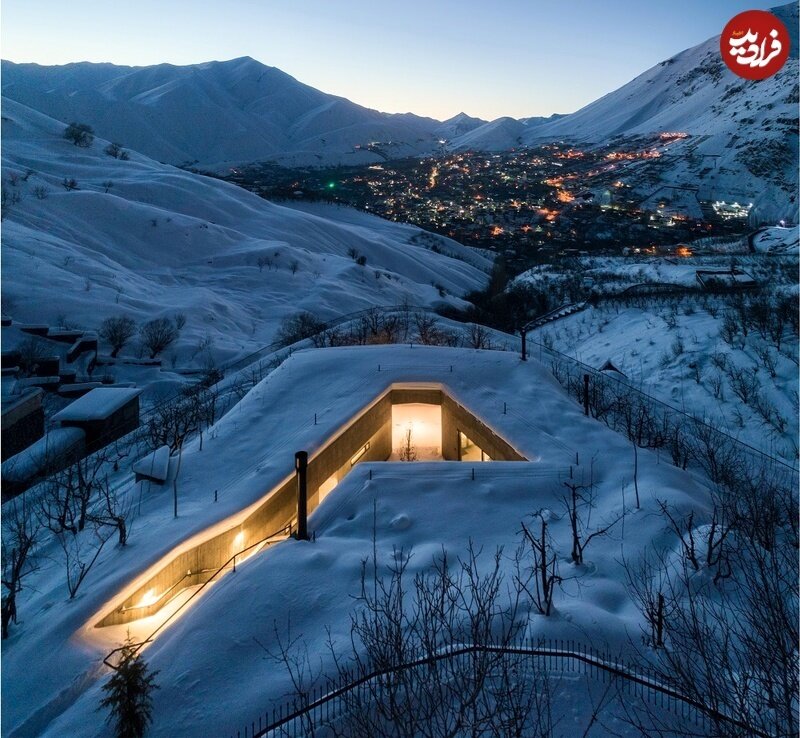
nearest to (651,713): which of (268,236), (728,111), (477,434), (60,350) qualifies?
(477,434)

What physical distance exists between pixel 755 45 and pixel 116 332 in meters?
27.1

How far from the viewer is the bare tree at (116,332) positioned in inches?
933

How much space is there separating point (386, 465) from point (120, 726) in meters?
6.73

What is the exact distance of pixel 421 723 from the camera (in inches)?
202

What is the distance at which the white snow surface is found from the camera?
20.0 feet

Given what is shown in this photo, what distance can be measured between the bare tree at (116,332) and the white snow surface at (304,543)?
495 inches

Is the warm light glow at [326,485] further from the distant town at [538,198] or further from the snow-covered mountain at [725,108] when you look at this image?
the snow-covered mountain at [725,108]

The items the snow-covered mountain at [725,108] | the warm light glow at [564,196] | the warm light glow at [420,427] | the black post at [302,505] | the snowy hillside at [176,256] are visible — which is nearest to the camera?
the black post at [302,505]

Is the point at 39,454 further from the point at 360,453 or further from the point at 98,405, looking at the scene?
the point at 360,453

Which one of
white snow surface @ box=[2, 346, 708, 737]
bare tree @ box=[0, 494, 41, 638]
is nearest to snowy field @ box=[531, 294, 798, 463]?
white snow surface @ box=[2, 346, 708, 737]

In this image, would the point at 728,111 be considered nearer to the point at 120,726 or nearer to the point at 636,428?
the point at 636,428

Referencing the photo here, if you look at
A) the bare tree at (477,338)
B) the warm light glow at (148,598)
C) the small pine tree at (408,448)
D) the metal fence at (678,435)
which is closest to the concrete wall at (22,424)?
the warm light glow at (148,598)

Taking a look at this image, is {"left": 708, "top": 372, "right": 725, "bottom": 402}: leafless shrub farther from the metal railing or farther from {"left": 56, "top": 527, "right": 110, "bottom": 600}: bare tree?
{"left": 56, "top": 527, "right": 110, "bottom": 600}: bare tree

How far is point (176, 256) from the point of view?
130 ft
